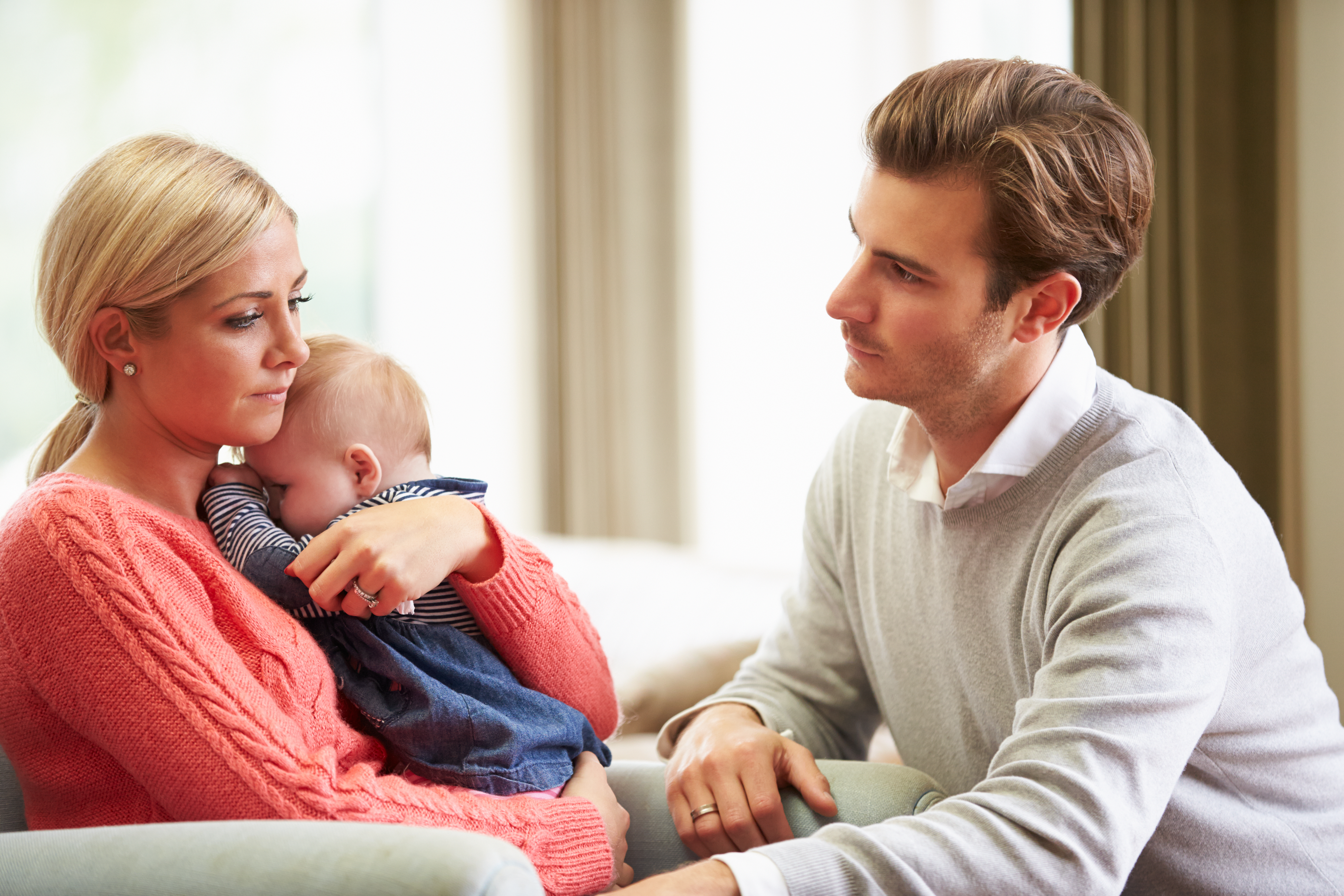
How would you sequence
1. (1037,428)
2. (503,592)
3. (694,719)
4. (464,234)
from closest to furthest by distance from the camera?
(503,592) → (1037,428) → (694,719) → (464,234)

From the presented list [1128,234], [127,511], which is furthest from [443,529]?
[1128,234]

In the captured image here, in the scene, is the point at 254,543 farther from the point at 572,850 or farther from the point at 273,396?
the point at 572,850

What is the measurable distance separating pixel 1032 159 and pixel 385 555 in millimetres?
848

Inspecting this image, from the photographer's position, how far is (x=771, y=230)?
3604 millimetres

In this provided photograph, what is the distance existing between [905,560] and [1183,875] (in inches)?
19.6

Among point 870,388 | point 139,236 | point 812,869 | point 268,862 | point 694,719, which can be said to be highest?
point 139,236

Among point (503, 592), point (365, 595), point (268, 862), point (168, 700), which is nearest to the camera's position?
point (268, 862)

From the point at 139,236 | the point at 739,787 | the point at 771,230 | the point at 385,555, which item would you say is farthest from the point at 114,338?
the point at 771,230

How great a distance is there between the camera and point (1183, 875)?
1.26m

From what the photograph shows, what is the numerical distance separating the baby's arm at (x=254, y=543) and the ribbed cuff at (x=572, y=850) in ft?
1.14

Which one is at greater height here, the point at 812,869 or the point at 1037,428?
the point at 1037,428

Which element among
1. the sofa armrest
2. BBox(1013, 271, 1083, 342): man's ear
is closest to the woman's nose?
the sofa armrest

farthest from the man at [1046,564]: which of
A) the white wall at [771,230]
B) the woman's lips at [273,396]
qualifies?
the white wall at [771,230]

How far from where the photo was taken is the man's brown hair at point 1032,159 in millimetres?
1294
